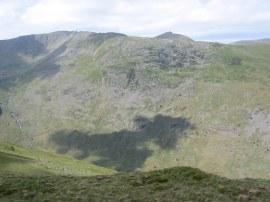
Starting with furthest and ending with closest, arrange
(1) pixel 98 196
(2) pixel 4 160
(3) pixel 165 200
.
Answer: (2) pixel 4 160 < (1) pixel 98 196 < (3) pixel 165 200

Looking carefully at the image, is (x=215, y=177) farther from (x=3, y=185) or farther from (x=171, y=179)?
(x=3, y=185)

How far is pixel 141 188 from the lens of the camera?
25281 millimetres

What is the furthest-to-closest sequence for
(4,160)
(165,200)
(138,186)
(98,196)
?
1. (4,160)
2. (138,186)
3. (98,196)
4. (165,200)

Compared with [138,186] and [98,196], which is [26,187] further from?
[138,186]

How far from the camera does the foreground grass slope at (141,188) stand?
23250 millimetres

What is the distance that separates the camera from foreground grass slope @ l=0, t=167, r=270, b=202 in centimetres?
2325

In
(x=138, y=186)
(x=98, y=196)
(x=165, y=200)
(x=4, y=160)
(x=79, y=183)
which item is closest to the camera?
(x=165, y=200)

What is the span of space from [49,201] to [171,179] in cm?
825

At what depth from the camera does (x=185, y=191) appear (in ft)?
78.1

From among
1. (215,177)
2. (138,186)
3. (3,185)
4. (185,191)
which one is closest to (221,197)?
(185,191)

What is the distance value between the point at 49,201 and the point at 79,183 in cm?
428

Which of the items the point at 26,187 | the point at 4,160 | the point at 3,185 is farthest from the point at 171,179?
the point at 4,160

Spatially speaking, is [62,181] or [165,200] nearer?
[165,200]

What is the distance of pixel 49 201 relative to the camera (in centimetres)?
2361
